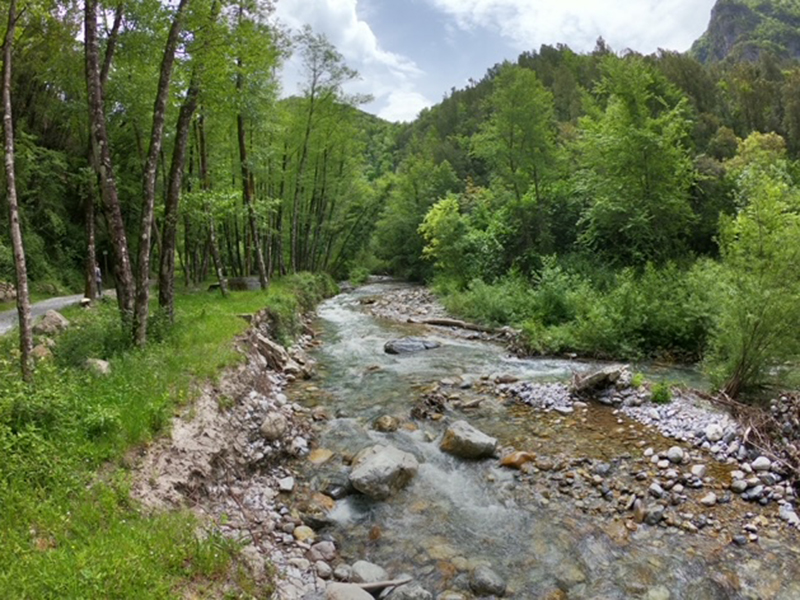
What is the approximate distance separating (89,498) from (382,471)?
13.1 ft

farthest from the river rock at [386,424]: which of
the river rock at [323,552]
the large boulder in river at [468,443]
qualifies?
the river rock at [323,552]

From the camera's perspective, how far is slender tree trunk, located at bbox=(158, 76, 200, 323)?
37.1ft

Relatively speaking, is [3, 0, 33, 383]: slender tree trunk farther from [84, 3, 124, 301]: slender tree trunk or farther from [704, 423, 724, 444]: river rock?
[704, 423, 724, 444]: river rock

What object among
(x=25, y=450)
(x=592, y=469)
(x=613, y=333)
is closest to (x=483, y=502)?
(x=592, y=469)

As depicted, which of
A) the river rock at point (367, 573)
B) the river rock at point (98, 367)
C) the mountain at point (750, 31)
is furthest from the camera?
the mountain at point (750, 31)

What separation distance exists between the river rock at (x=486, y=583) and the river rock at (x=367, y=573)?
1037 mm

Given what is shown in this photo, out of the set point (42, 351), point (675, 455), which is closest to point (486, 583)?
point (675, 455)

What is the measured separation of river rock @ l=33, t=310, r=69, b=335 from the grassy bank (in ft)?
11.7

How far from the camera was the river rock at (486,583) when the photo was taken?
5.35m

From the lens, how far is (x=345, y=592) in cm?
502

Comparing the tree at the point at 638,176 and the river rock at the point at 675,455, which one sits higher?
the tree at the point at 638,176

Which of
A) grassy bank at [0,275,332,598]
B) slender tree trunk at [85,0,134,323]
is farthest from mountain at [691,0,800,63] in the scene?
grassy bank at [0,275,332,598]

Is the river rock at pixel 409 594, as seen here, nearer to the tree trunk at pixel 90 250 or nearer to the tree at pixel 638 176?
the tree trunk at pixel 90 250

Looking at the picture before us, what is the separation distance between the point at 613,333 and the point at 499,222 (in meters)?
15.3
